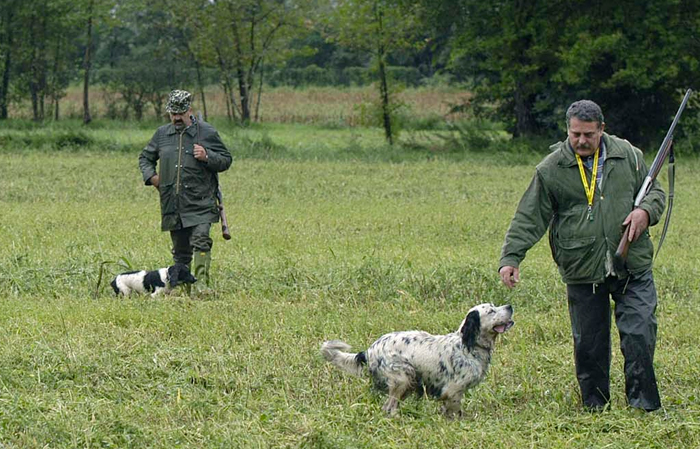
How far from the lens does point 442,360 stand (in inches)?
261

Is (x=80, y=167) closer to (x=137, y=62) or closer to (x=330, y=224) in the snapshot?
(x=330, y=224)

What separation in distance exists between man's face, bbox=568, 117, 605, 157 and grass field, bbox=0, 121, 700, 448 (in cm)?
160

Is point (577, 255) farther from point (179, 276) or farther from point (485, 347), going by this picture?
point (179, 276)

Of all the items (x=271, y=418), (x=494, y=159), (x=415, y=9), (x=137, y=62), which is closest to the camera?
(x=271, y=418)

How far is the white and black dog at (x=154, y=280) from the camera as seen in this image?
10.4m

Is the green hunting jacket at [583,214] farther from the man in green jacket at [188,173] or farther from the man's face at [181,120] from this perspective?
the man's face at [181,120]

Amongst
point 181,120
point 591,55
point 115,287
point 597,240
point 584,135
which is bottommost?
point 115,287

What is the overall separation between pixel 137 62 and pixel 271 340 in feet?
119

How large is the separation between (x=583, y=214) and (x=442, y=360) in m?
1.24

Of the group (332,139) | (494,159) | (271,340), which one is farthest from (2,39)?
(271,340)

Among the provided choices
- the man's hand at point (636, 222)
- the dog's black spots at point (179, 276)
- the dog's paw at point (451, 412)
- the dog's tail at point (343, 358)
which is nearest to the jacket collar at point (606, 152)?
the man's hand at point (636, 222)

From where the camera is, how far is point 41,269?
1134 cm

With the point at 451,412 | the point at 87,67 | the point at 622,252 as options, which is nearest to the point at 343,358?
the point at 451,412

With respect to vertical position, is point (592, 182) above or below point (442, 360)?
above
